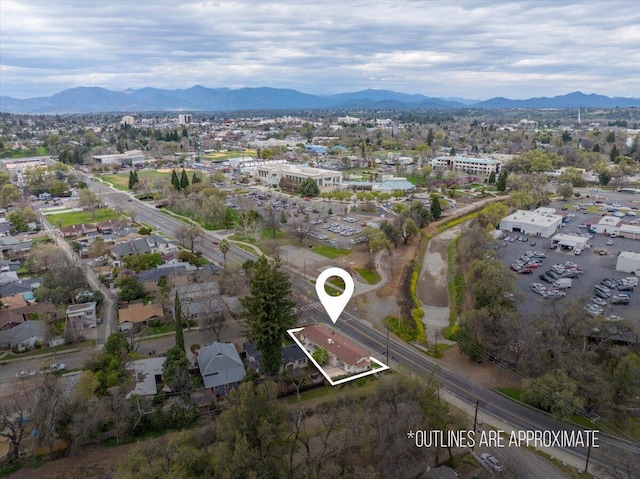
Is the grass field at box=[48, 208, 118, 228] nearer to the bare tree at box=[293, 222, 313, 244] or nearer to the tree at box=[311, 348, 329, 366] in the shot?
the bare tree at box=[293, 222, 313, 244]

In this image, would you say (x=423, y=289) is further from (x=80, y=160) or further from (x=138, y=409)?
(x=80, y=160)

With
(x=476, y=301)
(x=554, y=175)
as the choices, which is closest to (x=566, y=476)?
(x=476, y=301)

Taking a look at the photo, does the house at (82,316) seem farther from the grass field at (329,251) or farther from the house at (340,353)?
the grass field at (329,251)

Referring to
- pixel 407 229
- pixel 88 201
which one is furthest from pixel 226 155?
pixel 407 229

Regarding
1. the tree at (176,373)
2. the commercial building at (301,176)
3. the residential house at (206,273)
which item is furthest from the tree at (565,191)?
the tree at (176,373)

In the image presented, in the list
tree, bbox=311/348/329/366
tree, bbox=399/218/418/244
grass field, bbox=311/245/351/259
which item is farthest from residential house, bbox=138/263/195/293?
tree, bbox=399/218/418/244
